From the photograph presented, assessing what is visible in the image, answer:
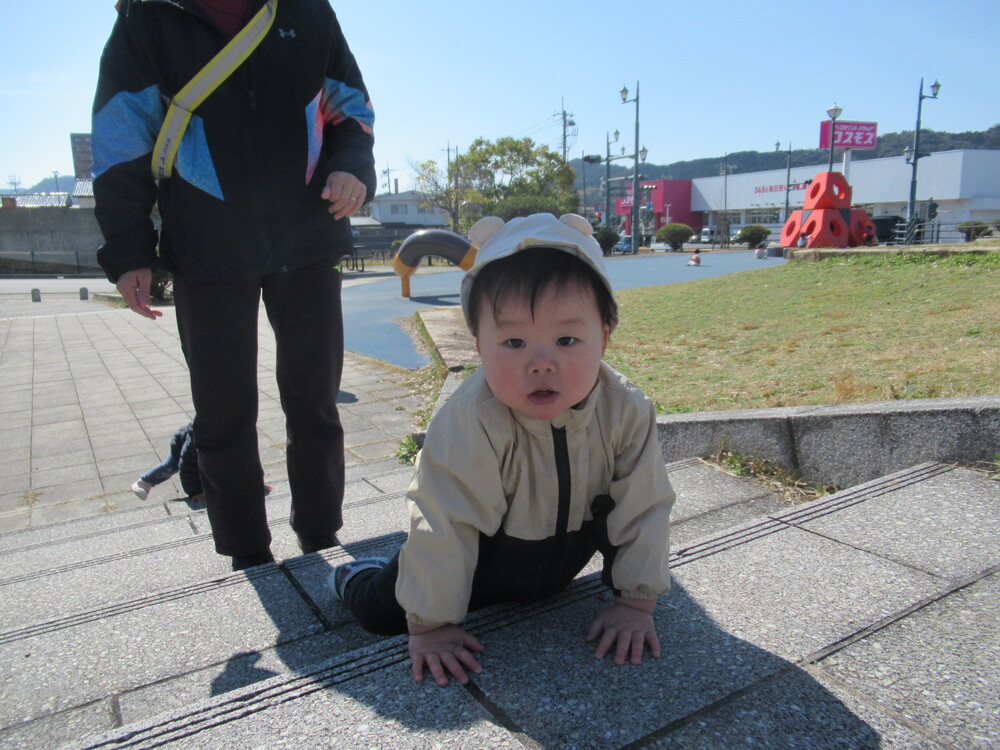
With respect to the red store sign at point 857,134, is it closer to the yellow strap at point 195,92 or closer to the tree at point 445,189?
the tree at point 445,189

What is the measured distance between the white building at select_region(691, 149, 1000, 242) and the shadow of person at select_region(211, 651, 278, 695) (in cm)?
4815

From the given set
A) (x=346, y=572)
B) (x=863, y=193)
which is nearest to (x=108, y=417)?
(x=346, y=572)

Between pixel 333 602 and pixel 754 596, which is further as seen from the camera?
pixel 333 602

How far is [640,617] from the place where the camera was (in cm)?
149

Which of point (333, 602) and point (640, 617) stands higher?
point (640, 617)

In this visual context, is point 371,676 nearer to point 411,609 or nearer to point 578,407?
point 411,609

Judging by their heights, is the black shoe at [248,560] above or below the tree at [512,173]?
below

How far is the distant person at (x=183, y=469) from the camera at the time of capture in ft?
10.4

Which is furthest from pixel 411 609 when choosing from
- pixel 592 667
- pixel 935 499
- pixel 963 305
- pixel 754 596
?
pixel 963 305

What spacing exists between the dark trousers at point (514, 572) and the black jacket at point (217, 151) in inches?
39.9

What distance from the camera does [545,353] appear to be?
145cm

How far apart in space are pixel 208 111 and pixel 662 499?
163 centimetres

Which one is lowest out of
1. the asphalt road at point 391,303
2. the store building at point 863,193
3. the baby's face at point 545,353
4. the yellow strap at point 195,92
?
the asphalt road at point 391,303

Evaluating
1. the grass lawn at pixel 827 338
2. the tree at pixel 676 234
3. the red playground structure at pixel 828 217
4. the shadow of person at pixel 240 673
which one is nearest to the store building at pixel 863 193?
the tree at pixel 676 234
